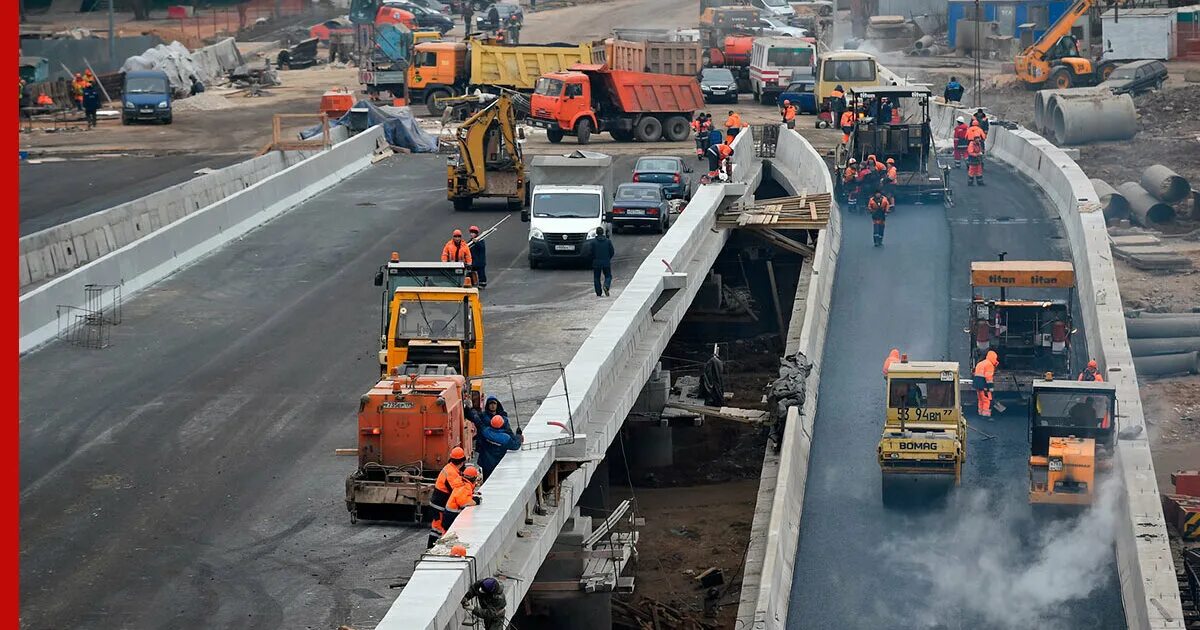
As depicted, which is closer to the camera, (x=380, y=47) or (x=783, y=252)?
(x=783, y=252)

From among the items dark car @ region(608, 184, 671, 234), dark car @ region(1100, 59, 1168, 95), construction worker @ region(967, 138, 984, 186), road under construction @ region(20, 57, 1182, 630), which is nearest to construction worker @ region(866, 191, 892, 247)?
road under construction @ region(20, 57, 1182, 630)

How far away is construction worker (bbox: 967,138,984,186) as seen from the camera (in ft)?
153

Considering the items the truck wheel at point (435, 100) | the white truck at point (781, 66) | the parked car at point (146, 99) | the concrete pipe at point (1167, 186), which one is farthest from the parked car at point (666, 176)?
the parked car at point (146, 99)

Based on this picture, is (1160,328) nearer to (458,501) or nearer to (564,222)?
(564,222)

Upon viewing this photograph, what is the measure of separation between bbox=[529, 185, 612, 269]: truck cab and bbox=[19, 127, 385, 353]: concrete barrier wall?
782 cm

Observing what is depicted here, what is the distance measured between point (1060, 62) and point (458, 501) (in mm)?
55907

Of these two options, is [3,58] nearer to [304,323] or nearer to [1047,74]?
[304,323]

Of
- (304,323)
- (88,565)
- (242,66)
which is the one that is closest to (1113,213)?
(304,323)

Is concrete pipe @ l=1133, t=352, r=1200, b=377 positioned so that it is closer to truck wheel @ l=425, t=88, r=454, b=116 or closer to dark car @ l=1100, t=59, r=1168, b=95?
dark car @ l=1100, t=59, r=1168, b=95

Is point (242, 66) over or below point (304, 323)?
over

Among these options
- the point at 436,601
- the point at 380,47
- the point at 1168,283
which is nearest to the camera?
the point at 436,601

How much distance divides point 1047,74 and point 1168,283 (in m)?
27.9

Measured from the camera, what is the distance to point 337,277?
35.3 metres

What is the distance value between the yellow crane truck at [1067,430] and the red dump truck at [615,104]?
2771 cm
